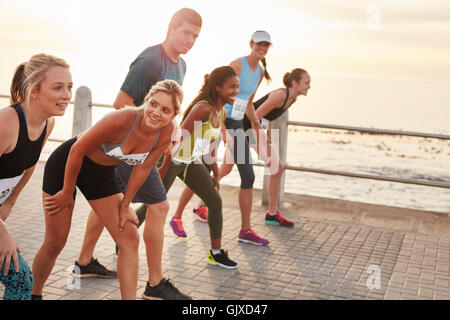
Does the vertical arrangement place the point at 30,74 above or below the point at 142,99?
above

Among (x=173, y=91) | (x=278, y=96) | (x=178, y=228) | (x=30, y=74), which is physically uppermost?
(x=30, y=74)

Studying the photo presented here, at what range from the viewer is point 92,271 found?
4.46 m

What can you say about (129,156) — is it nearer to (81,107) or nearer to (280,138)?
(280,138)

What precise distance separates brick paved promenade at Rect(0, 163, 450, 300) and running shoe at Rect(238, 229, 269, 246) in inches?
2.7

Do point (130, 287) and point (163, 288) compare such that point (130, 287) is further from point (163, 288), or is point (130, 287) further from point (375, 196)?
point (375, 196)

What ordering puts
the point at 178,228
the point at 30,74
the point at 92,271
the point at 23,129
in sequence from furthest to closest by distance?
the point at 178,228
the point at 92,271
the point at 30,74
the point at 23,129

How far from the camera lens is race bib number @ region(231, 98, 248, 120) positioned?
231 inches

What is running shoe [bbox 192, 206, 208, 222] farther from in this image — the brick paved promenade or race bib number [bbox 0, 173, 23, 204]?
race bib number [bbox 0, 173, 23, 204]

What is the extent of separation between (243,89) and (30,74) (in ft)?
10.9

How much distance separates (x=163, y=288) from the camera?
4.02 meters

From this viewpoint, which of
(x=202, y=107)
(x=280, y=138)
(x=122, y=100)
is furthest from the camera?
(x=280, y=138)

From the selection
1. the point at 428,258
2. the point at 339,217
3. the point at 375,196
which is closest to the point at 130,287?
the point at 428,258

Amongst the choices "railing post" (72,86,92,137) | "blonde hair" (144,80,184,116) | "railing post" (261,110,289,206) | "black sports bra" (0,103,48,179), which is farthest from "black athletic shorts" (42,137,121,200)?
"railing post" (72,86,92,137)

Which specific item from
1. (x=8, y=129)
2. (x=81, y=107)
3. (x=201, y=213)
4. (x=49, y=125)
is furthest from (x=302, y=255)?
(x=81, y=107)
